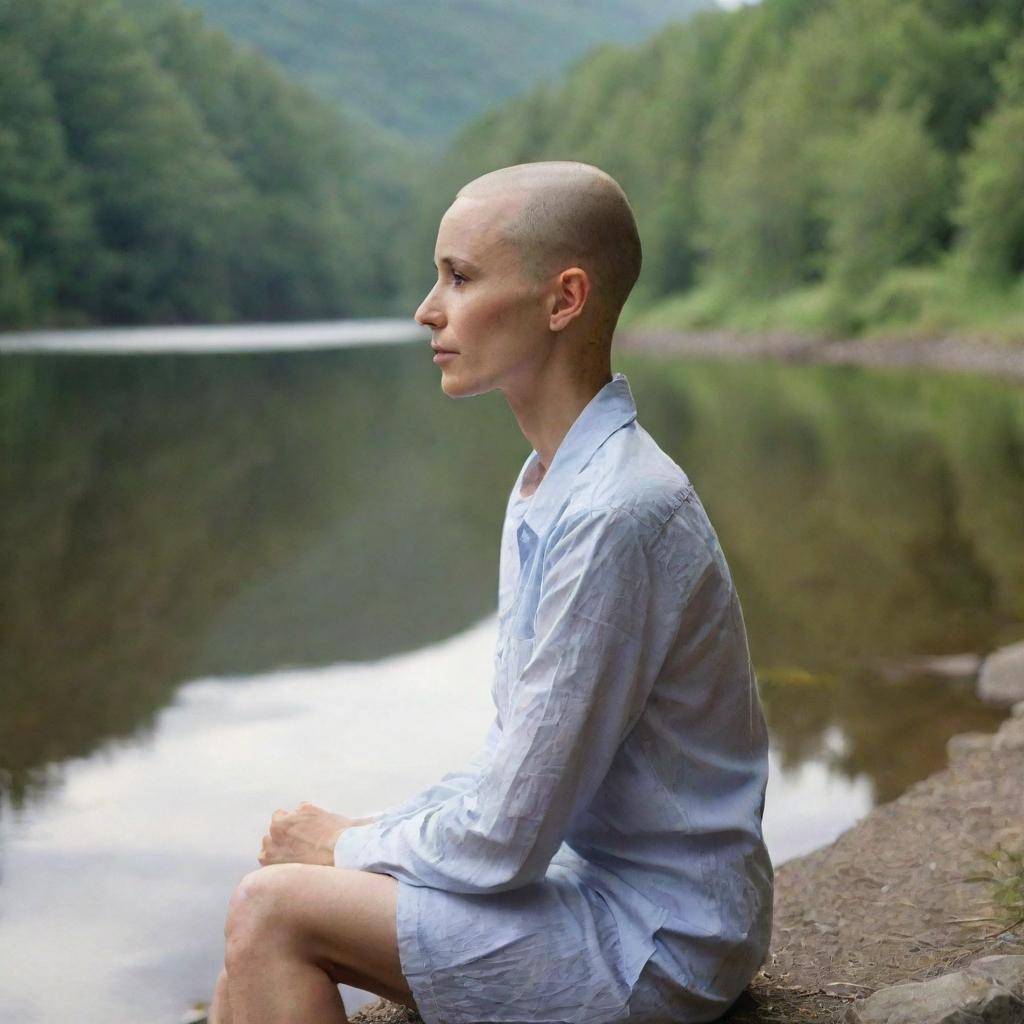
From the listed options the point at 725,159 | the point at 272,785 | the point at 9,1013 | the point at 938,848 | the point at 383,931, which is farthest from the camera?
the point at 725,159

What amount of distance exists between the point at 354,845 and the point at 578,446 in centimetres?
66

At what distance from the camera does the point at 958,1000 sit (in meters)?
2.12

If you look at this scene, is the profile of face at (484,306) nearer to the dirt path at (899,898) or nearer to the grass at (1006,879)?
the dirt path at (899,898)

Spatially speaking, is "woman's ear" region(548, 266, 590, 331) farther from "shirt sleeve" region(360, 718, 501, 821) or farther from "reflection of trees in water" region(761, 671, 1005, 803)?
"reflection of trees in water" region(761, 671, 1005, 803)

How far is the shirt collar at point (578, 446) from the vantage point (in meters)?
2.06

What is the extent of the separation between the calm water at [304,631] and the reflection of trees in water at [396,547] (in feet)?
0.10

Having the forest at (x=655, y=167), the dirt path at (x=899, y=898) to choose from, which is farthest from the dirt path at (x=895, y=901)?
the forest at (x=655, y=167)

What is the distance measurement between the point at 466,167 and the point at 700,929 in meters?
82.9

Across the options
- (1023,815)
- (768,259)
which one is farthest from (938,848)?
(768,259)

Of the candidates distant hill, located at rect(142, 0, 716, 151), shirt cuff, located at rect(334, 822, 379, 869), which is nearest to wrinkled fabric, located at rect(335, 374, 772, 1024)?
shirt cuff, located at rect(334, 822, 379, 869)

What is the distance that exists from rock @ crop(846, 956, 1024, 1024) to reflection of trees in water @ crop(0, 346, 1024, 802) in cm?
262

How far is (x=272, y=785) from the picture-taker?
16.3 feet

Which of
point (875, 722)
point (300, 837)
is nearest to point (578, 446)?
point (300, 837)

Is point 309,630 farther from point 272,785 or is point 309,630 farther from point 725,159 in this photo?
point 725,159
